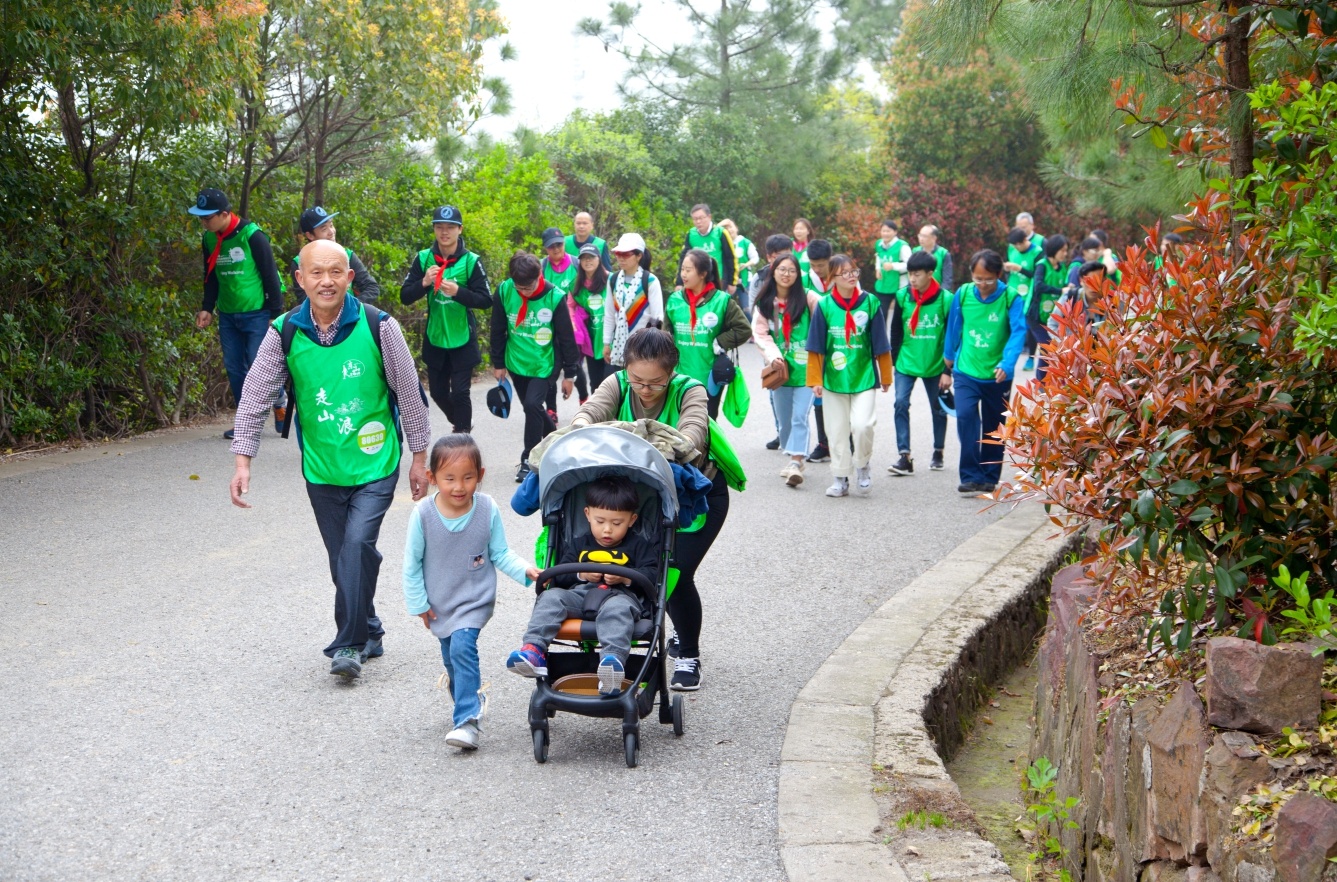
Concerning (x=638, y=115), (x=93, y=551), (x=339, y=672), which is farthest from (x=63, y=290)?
(x=638, y=115)

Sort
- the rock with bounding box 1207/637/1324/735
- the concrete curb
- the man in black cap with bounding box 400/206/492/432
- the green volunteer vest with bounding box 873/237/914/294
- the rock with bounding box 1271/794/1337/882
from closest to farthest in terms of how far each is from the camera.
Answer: the rock with bounding box 1271/794/1337/882, the rock with bounding box 1207/637/1324/735, the concrete curb, the man in black cap with bounding box 400/206/492/432, the green volunteer vest with bounding box 873/237/914/294

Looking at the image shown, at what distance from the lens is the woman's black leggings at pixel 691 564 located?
18.2ft

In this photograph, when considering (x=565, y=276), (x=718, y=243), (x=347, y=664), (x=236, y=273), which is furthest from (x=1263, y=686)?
(x=718, y=243)

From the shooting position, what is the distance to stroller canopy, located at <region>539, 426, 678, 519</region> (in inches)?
198

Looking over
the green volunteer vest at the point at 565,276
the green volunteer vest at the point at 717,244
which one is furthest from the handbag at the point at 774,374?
the green volunteer vest at the point at 717,244

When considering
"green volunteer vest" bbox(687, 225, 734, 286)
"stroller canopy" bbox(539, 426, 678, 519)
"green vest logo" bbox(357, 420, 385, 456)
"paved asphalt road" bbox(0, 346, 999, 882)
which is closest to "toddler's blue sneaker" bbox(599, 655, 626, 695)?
"paved asphalt road" bbox(0, 346, 999, 882)

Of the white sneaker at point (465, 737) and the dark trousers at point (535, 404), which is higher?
the dark trousers at point (535, 404)

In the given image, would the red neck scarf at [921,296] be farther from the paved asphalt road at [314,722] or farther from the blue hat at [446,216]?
the blue hat at [446,216]

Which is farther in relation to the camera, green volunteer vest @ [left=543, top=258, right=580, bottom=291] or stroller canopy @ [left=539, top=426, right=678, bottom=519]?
green volunteer vest @ [left=543, top=258, right=580, bottom=291]

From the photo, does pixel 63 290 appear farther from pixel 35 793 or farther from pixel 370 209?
pixel 35 793

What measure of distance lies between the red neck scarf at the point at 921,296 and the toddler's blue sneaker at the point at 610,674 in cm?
684

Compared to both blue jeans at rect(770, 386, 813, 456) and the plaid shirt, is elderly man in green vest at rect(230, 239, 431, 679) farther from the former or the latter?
blue jeans at rect(770, 386, 813, 456)

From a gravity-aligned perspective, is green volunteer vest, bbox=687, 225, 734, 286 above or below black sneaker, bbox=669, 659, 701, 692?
above

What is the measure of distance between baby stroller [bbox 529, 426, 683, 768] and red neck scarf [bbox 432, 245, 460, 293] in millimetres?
5290
